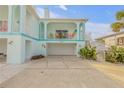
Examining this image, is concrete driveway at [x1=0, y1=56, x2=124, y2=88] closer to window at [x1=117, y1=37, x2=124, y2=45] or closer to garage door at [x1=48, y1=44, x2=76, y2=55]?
window at [x1=117, y1=37, x2=124, y2=45]

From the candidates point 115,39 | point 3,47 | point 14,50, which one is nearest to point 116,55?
point 14,50

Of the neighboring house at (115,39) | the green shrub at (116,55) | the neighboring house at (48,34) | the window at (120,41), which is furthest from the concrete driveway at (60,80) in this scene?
the neighboring house at (115,39)

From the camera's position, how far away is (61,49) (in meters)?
27.5

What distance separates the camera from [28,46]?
20.0m

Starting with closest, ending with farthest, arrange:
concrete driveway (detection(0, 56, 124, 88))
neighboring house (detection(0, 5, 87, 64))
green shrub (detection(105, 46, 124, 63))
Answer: concrete driveway (detection(0, 56, 124, 88)), green shrub (detection(105, 46, 124, 63)), neighboring house (detection(0, 5, 87, 64))

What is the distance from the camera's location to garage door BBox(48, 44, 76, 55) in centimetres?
2745

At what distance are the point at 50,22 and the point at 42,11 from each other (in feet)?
13.5

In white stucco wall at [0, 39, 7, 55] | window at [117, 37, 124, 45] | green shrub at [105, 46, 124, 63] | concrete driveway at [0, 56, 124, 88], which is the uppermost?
window at [117, 37, 124, 45]

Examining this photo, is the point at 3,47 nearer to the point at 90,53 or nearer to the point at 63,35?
the point at 63,35

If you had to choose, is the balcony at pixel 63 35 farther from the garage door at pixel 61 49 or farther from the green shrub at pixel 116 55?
the green shrub at pixel 116 55

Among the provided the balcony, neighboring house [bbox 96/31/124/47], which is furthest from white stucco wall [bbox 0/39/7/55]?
neighboring house [bbox 96/31/124/47]
